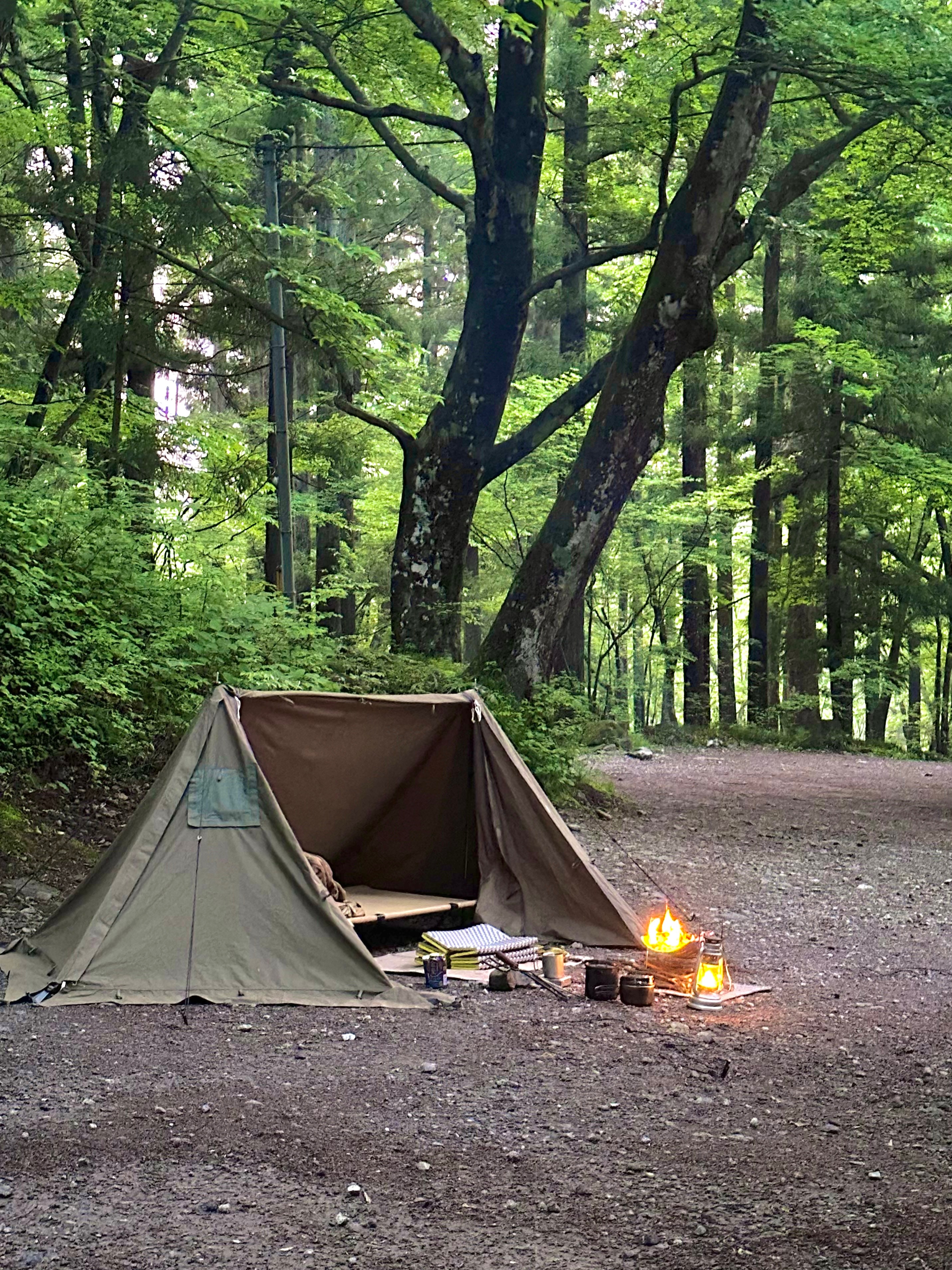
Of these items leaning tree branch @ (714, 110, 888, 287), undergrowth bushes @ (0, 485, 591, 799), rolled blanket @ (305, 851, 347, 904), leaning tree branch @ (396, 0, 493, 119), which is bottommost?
rolled blanket @ (305, 851, 347, 904)

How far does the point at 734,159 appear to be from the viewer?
10.7m

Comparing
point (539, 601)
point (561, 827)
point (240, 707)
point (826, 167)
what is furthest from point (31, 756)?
point (826, 167)

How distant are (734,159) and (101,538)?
6160 millimetres

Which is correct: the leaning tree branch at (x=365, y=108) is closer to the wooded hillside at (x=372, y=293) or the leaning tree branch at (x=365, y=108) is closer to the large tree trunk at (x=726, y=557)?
the wooded hillside at (x=372, y=293)

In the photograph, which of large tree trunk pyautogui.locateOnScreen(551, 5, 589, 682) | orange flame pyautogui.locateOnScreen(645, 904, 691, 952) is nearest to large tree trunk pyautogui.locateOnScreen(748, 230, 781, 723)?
large tree trunk pyautogui.locateOnScreen(551, 5, 589, 682)

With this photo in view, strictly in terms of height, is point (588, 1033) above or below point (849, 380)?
below

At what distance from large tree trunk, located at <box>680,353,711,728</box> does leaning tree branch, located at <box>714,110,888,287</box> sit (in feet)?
27.7

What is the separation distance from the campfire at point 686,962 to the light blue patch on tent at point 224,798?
1956 mm

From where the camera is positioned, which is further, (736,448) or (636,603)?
(636,603)

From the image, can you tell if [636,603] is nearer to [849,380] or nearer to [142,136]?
[849,380]

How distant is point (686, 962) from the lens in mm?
5797

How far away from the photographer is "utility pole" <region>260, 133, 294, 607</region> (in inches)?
431

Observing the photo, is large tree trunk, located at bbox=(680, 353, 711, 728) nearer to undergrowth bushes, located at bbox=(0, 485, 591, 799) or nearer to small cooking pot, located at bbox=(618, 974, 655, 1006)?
undergrowth bushes, located at bbox=(0, 485, 591, 799)

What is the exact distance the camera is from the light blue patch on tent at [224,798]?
5.67 metres
